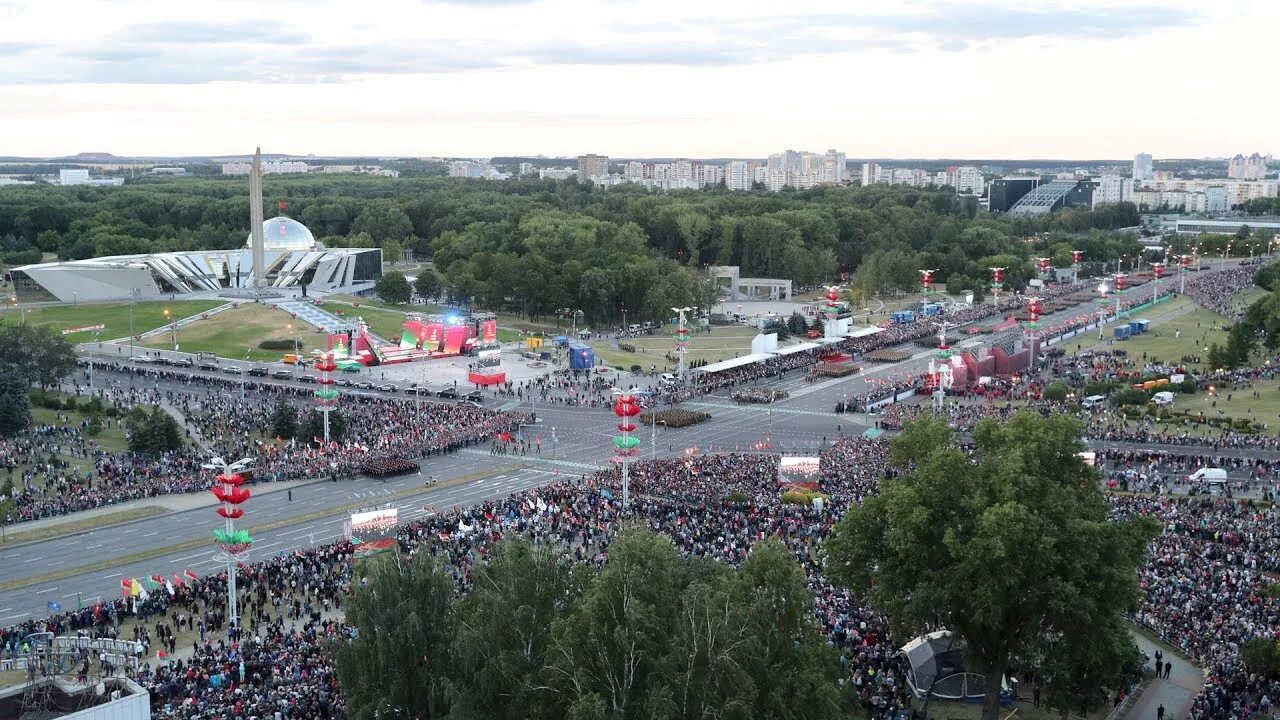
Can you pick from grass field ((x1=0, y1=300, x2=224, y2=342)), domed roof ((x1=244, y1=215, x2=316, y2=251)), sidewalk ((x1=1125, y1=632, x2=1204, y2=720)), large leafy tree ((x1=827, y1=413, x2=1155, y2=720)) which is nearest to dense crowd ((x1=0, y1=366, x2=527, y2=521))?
grass field ((x1=0, y1=300, x2=224, y2=342))

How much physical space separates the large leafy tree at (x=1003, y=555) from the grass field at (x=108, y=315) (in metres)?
63.2

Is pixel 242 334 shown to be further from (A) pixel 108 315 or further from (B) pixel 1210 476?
(B) pixel 1210 476

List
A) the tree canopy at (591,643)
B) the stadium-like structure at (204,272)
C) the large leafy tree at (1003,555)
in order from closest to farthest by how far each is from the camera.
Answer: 1. the tree canopy at (591,643)
2. the large leafy tree at (1003,555)
3. the stadium-like structure at (204,272)

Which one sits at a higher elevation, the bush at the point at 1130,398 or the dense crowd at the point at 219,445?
the bush at the point at 1130,398

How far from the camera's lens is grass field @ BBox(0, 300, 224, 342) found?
77812 millimetres

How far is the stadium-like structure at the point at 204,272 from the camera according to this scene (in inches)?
3487

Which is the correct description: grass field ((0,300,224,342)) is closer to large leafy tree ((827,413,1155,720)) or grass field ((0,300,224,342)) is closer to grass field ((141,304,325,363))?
grass field ((141,304,325,363))

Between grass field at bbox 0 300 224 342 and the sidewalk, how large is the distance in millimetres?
66687

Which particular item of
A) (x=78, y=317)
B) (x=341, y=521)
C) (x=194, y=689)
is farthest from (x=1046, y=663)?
(x=78, y=317)

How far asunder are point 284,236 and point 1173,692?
91.2m

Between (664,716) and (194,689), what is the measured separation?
11.3 meters

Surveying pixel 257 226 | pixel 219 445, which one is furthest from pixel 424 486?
pixel 257 226

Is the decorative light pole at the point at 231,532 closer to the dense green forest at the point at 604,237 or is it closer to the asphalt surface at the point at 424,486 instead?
the asphalt surface at the point at 424,486

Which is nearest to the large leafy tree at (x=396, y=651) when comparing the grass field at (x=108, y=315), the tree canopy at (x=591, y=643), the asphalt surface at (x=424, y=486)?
the tree canopy at (x=591, y=643)
